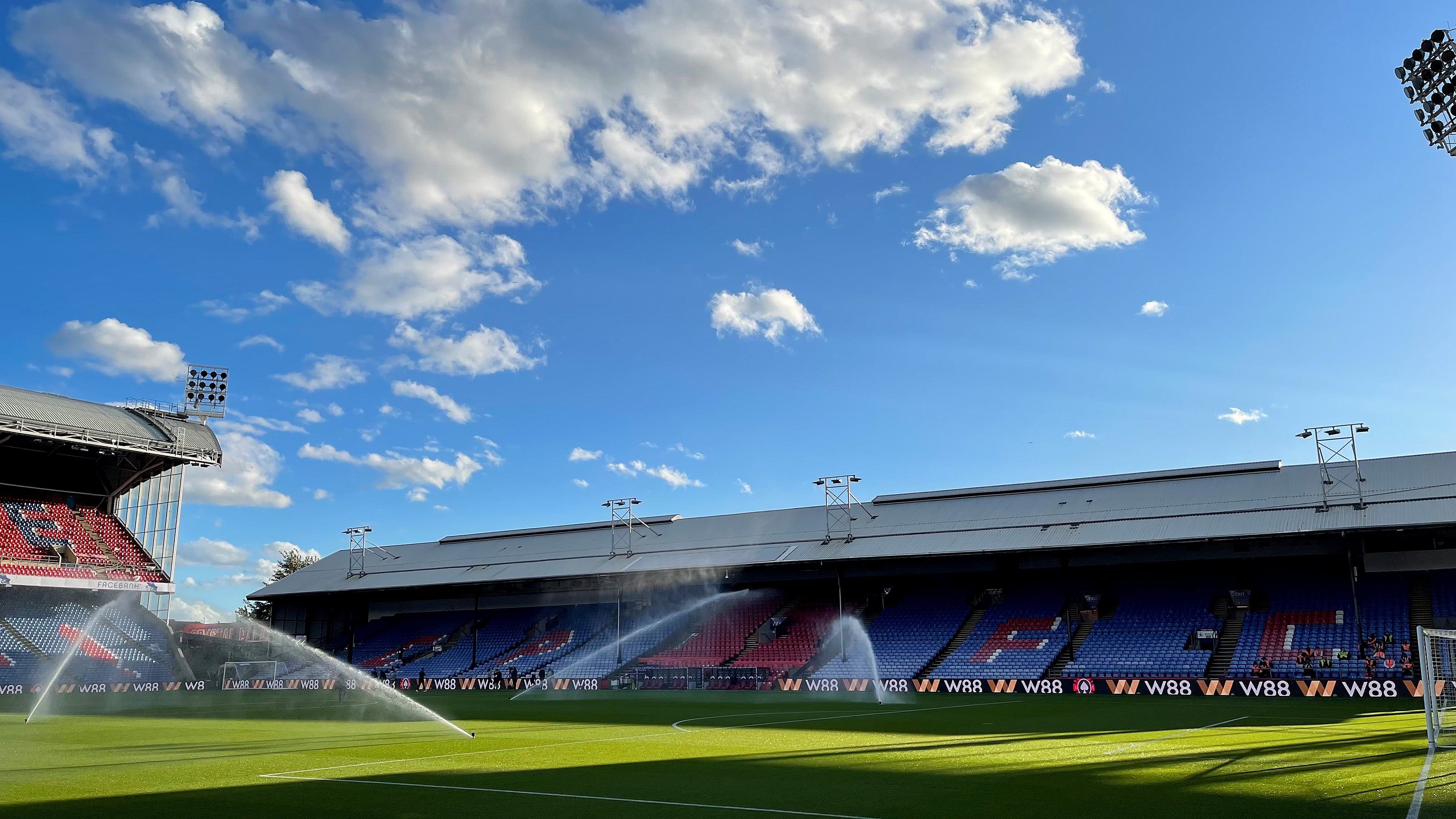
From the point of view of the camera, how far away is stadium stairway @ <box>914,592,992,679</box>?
4822 cm

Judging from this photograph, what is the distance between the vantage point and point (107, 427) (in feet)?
→ 209

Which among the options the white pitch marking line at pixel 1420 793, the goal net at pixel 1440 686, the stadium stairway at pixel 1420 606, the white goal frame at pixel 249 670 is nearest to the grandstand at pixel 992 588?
the stadium stairway at pixel 1420 606

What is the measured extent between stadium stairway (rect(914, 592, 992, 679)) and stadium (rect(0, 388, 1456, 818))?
0.76ft

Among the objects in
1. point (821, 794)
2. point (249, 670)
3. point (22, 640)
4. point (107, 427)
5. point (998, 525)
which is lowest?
point (821, 794)

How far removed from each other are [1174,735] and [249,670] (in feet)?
201

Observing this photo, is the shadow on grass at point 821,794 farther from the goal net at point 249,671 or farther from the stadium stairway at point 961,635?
the goal net at point 249,671

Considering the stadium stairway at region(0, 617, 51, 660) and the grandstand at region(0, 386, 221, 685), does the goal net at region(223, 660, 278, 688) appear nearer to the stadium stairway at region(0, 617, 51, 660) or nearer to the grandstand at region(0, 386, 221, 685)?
the grandstand at region(0, 386, 221, 685)

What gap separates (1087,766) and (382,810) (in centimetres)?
1144

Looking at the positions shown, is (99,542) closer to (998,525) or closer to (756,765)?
(998,525)

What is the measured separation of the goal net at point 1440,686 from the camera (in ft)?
62.6

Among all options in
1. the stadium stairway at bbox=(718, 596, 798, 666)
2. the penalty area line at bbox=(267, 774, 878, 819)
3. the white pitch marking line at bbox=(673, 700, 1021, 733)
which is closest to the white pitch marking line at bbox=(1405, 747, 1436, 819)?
the penalty area line at bbox=(267, 774, 878, 819)

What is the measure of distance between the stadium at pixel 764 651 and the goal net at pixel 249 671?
366mm

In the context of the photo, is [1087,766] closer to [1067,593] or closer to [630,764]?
[630,764]

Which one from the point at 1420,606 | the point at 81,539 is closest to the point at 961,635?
the point at 1420,606
